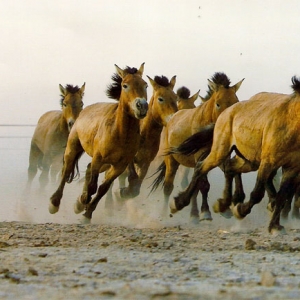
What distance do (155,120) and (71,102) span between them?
2.07 metres

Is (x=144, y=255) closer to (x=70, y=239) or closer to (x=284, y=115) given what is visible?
(x=70, y=239)

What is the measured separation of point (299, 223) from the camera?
1280 centimetres

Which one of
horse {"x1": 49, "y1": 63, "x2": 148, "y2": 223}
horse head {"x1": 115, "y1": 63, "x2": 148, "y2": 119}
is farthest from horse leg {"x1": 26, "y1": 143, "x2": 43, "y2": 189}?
horse head {"x1": 115, "y1": 63, "x2": 148, "y2": 119}

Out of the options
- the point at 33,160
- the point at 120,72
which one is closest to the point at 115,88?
the point at 120,72

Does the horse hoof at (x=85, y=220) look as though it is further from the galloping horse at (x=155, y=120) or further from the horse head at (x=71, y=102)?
the horse head at (x=71, y=102)

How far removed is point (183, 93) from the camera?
1852 cm

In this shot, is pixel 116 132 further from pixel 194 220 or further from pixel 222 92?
pixel 222 92

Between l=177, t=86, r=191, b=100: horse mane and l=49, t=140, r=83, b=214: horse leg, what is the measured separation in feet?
15.1

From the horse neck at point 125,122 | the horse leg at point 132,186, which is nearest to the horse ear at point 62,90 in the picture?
the horse leg at point 132,186

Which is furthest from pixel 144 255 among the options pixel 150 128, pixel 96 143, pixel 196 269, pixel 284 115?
pixel 150 128

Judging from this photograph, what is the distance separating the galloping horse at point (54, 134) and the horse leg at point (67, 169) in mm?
2370

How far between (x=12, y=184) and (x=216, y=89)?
9.68 m

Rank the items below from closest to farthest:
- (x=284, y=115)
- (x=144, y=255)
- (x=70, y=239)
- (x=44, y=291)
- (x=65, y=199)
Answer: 1. (x=44, y=291)
2. (x=144, y=255)
3. (x=70, y=239)
4. (x=284, y=115)
5. (x=65, y=199)

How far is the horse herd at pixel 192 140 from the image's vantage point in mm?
10555
